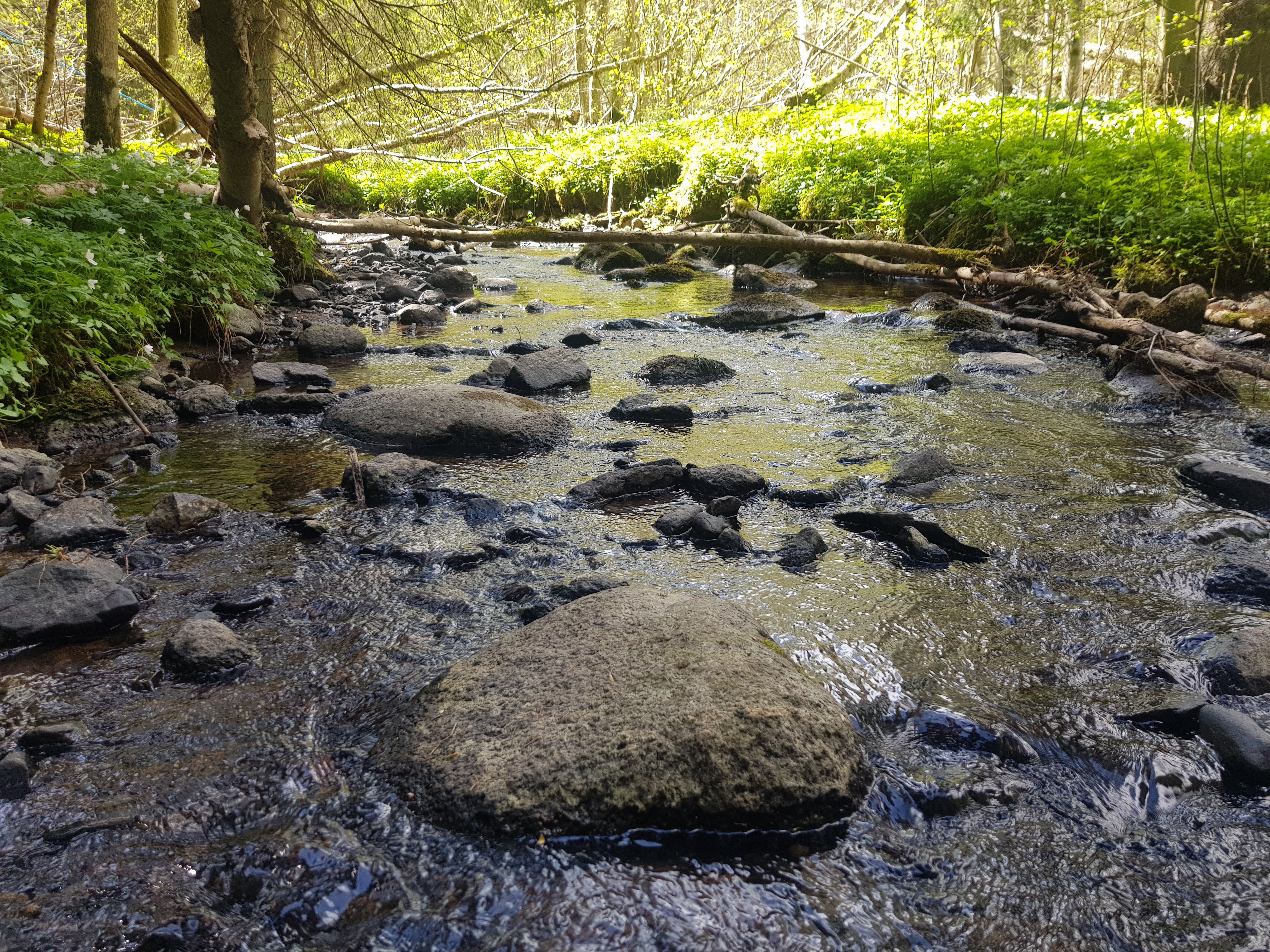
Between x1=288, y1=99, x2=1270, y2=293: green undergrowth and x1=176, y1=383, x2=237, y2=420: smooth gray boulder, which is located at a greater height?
Result: x1=288, y1=99, x2=1270, y2=293: green undergrowth

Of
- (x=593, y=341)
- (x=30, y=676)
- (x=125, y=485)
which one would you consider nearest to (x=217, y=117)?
(x=593, y=341)

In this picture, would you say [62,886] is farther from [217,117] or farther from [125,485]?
[217,117]

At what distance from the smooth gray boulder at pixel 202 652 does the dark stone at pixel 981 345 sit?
6.90m

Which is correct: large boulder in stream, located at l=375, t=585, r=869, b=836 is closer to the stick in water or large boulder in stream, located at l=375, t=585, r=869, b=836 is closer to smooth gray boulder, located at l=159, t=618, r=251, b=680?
smooth gray boulder, located at l=159, t=618, r=251, b=680

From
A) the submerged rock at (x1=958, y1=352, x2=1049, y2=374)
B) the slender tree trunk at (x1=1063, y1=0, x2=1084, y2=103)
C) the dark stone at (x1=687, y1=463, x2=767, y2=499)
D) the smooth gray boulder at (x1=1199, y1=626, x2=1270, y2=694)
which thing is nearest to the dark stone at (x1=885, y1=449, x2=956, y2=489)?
the dark stone at (x1=687, y1=463, x2=767, y2=499)

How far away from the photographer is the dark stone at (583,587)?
→ 10.8 ft

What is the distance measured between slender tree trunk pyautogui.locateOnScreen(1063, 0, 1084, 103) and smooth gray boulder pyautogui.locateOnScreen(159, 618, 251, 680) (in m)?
13.0

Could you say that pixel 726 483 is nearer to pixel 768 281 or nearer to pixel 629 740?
pixel 629 740

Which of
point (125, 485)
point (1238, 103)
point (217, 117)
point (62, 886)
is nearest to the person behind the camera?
point (62, 886)

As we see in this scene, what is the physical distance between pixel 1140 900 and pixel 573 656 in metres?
1.58

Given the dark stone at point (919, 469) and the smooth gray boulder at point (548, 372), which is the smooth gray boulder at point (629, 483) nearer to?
the dark stone at point (919, 469)

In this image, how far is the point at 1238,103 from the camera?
1506 cm

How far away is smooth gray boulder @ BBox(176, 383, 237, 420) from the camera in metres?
5.80

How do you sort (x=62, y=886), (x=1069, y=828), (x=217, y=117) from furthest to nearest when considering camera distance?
(x=217, y=117) → (x=1069, y=828) → (x=62, y=886)
